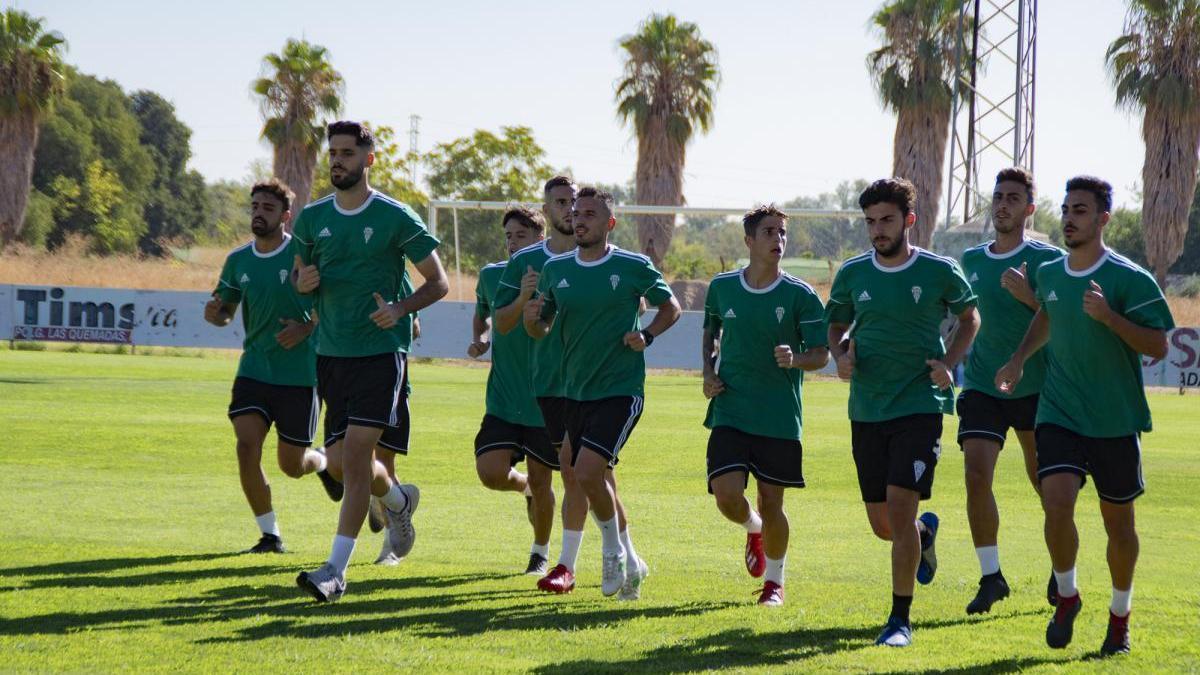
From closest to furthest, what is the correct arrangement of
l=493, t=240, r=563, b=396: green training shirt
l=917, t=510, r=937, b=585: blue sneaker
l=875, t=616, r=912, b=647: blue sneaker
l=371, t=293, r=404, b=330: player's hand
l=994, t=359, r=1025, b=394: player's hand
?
l=875, t=616, r=912, b=647: blue sneaker → l=994, t=359, r=1025, b=394: player's hand → l=371, t=293, r=404, b=330: player's hand → l=917, t=510, r=937, b=585: blue sneaker → l=493, t=240, r=563, b=396: green training shirt

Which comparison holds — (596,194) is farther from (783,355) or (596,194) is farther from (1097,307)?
(1097,307)

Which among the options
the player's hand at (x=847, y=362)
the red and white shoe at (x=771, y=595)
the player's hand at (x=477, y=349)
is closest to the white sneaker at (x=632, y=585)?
the red and white shoe at (x=771, y=595)

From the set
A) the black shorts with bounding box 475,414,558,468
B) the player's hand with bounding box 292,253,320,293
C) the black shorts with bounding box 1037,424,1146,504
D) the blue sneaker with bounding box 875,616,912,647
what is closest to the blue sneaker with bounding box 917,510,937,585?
the blue sneaker with bounding box 875,616,912,647

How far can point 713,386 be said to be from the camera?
7.85 meters

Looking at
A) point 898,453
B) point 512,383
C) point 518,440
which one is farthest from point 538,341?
point 898,453

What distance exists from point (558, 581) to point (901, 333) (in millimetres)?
2348

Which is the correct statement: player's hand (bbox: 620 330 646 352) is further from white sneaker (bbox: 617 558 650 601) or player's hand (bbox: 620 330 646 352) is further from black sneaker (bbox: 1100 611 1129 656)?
black sneaker (bbox: 1100 611 1129 656)

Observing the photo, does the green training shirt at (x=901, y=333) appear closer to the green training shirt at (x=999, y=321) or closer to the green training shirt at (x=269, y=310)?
the green training shirt at (x=999, y=321)

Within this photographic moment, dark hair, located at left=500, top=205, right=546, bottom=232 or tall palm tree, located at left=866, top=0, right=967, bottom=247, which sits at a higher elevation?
tall palm tree, located at left=866, top=0, right=967, bottom=247

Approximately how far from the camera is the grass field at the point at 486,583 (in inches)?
249

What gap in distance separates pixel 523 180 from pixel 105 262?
69.4 feet

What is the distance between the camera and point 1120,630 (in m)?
6.58

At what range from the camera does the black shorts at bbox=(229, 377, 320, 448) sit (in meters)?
9.23

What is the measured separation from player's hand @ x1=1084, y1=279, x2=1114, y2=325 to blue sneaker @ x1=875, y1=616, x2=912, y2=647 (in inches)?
63.0
